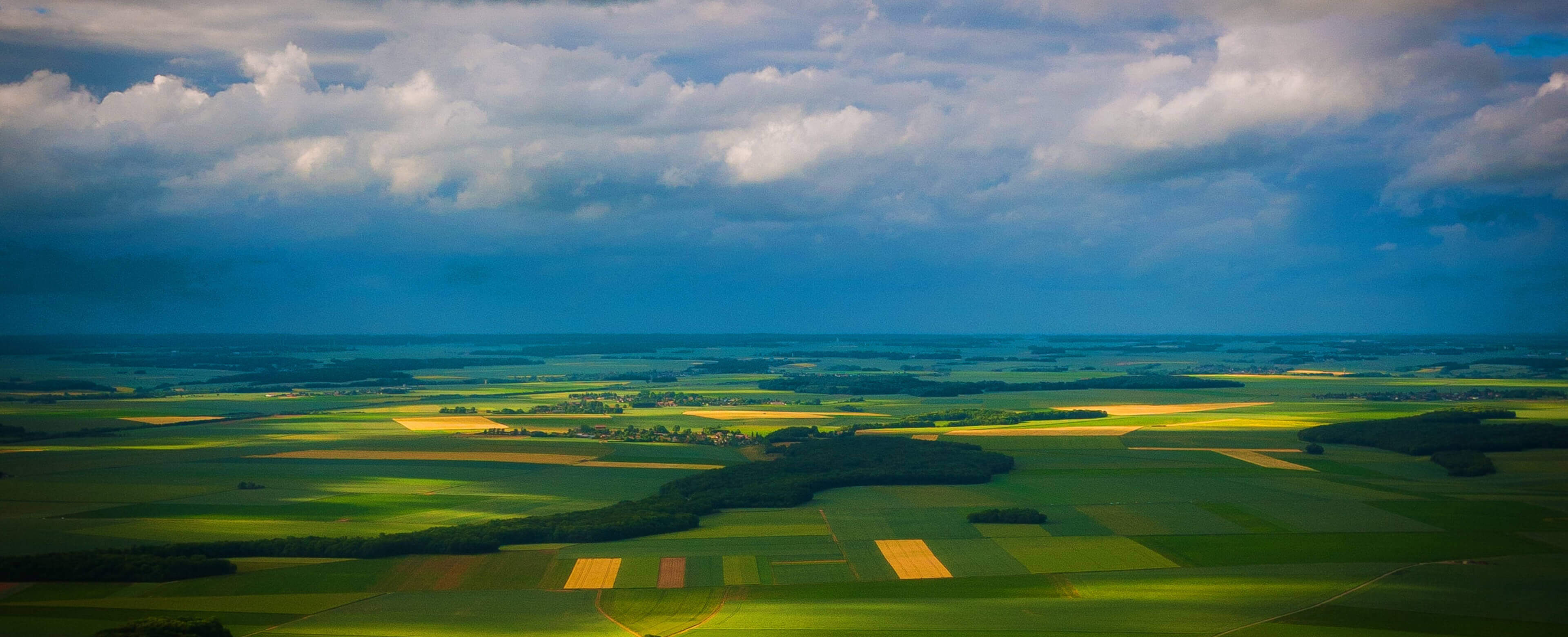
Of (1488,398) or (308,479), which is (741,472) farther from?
(1488,398)

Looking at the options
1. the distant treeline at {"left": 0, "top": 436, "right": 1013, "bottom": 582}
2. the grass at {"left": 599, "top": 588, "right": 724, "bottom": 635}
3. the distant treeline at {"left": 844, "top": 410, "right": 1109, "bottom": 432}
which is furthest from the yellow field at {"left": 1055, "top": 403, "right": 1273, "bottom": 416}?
the grass at {"left": 599, "top": 588, "right": 724, "bottom": 635}

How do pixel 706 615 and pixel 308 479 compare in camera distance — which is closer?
pixel 706 615

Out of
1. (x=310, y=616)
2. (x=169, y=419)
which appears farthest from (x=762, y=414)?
(x=310, y=616)

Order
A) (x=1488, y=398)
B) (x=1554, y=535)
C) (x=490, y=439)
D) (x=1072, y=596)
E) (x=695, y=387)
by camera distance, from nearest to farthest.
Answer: (x=1072, y=596)
(x=1554, y=535)
(x=490, y=439)
(x=1488, y=398)
(x=695, y=387)

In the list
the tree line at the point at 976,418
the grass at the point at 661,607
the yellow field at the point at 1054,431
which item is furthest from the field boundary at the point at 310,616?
the tree line at the point at 976,418

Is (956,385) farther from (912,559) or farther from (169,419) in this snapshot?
(912,559)

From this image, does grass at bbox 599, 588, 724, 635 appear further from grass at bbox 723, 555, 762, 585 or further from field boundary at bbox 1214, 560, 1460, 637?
field boundary at bbox 1214, 560, 1460, 637

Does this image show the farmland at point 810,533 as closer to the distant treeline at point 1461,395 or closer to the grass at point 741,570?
the grass at point 741,570

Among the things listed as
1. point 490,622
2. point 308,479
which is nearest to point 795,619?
point 490,622
